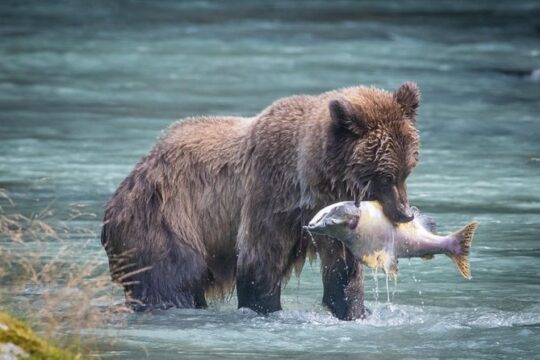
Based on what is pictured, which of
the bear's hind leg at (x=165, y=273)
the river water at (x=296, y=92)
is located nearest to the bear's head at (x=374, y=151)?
the river water at (x=296, y=92)

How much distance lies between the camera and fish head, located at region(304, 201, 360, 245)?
752cm

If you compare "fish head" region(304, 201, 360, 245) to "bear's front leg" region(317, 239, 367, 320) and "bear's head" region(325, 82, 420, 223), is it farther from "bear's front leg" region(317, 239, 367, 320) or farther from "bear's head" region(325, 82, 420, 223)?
"bear's front leg" region(317, 239, 367, 320)

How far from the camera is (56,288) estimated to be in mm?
8680

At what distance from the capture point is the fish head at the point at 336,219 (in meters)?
7.52

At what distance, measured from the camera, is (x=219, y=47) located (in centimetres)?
2419

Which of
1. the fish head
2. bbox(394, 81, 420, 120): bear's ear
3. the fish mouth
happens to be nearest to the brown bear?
bbox(394, 81, 420, 120): bear's ear

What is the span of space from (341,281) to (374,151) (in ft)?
3.09

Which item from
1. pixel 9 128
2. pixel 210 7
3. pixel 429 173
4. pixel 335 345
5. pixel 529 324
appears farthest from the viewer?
pixel 210 7

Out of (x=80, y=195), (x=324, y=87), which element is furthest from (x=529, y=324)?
(x=324, y=87)

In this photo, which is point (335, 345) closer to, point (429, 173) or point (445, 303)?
point (445, 303)

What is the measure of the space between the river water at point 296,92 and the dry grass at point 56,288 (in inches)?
5.2

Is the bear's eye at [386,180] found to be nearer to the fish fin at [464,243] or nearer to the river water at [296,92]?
the fish fin at [464,243]

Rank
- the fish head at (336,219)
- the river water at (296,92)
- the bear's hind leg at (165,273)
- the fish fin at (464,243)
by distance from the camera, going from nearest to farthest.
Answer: the fish head at (336,219), the fish fin at (464,243), the river water at (296,92), the bear's hind leg at (165,273)

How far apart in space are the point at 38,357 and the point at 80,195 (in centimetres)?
658
